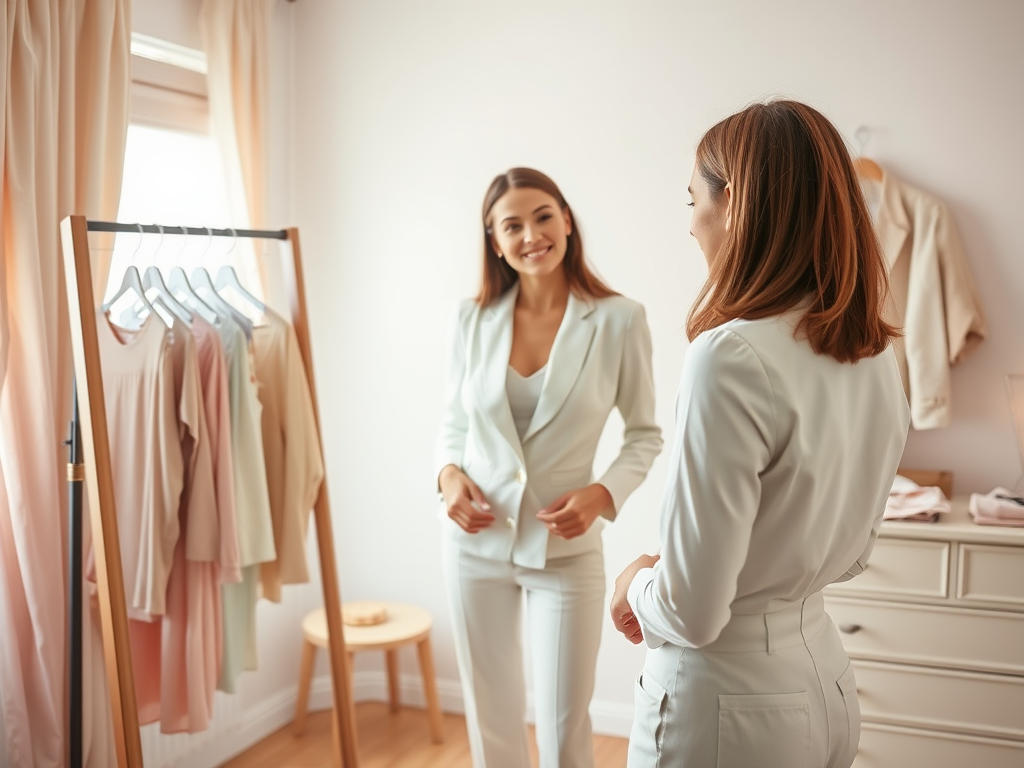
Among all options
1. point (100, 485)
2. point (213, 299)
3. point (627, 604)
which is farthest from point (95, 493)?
point (627, 604)

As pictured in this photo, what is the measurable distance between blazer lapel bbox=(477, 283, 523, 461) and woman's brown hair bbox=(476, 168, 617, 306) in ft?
0.12

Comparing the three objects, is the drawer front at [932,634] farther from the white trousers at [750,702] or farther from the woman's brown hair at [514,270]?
the white trousers at [750,702]

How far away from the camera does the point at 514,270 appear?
2523 mm

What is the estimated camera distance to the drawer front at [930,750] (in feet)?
8.32

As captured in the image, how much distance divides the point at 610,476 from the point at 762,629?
1.09 m

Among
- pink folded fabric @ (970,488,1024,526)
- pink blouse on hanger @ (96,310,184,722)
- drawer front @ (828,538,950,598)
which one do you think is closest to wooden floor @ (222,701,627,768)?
drawer front @ (828,538,950,598)

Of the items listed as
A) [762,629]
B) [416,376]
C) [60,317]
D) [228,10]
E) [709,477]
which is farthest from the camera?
[416,376]

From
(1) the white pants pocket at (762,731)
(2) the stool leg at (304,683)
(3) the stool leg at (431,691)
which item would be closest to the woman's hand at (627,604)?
(1) the white pants pocket at (762,731)

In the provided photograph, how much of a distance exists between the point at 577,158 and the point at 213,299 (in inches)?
55.0

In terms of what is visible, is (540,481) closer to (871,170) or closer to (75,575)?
(75,575)

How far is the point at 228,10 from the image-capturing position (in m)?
3.12

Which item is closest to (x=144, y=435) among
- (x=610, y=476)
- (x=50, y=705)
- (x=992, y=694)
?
(x=50, y=705)

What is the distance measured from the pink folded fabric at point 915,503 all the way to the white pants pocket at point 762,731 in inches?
57.9

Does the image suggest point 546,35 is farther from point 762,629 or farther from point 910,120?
point 762,629
